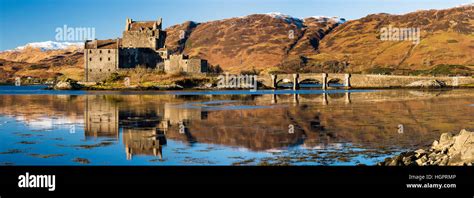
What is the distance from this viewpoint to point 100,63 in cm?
9219

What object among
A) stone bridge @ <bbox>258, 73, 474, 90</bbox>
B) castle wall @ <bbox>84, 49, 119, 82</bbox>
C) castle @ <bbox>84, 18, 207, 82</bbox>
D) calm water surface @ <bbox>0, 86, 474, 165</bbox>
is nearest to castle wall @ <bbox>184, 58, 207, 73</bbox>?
castle @ <bbox>84, 18, 207, 82</bbox>

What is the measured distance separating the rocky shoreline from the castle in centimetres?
7616

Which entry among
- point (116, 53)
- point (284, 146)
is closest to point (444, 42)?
point (116, 53)

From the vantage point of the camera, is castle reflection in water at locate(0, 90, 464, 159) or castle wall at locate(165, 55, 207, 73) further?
castle wall at locate(165, 55, 207, 73)

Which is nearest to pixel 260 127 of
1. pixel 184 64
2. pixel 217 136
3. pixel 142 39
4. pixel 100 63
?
pixel 217 136

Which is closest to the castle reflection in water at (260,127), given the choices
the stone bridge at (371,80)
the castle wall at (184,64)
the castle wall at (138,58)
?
the castle wall at (184,64)

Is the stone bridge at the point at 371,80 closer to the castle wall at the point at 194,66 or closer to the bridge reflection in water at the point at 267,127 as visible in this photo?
the castle wall at the point at 194,66

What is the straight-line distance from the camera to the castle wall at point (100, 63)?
91.5 metres

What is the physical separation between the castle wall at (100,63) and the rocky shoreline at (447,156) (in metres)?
79.8

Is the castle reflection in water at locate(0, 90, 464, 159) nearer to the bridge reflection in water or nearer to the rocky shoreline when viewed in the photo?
the bridge reflection in water

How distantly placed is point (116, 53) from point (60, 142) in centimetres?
7196

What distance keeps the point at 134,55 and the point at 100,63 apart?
6062mm

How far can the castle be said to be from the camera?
91438 millimetres
